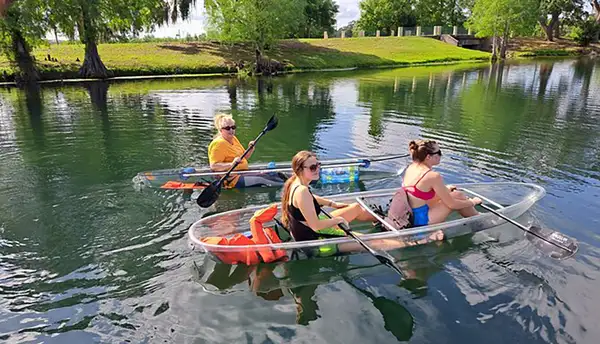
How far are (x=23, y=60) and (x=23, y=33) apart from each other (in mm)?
3216

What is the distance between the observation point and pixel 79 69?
37.3 meters

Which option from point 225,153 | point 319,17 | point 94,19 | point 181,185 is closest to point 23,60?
point 94,19

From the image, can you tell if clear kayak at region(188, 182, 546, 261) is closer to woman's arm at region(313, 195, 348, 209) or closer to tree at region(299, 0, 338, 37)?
woman's arm at region(313, 195, 348, 209)

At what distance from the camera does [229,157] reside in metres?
9.84

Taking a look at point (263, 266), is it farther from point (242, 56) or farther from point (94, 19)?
point (242, 56)

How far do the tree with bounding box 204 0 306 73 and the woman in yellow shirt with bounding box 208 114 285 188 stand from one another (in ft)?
115

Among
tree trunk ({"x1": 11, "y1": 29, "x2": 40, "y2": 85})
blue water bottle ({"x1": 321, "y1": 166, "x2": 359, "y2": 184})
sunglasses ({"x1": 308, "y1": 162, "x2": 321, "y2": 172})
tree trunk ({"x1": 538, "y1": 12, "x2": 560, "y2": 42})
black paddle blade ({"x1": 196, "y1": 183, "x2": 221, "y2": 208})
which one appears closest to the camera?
sunglasses ({"x1": 308, "y1": 162, "x2": 321, "y2": 172})

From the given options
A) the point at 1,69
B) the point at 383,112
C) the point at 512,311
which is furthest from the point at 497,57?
the point at 512,311

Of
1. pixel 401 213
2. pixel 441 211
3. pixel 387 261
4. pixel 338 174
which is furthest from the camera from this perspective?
pixel 338 174

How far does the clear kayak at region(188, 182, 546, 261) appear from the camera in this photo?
A: 639 cm

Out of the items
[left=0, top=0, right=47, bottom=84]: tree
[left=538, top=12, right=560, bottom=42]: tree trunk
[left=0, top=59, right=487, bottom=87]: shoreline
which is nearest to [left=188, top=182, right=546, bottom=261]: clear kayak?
[left=0, top=0, right=47, bottom=84]: tree

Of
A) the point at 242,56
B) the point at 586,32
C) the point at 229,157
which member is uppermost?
the point at 586,32

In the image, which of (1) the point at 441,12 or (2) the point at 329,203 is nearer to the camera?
(2) the point at 329,203

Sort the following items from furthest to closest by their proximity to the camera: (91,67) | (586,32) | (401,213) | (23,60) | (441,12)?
(441,12) → (586,32) → (91,67) → (23,60) → (401,213)
